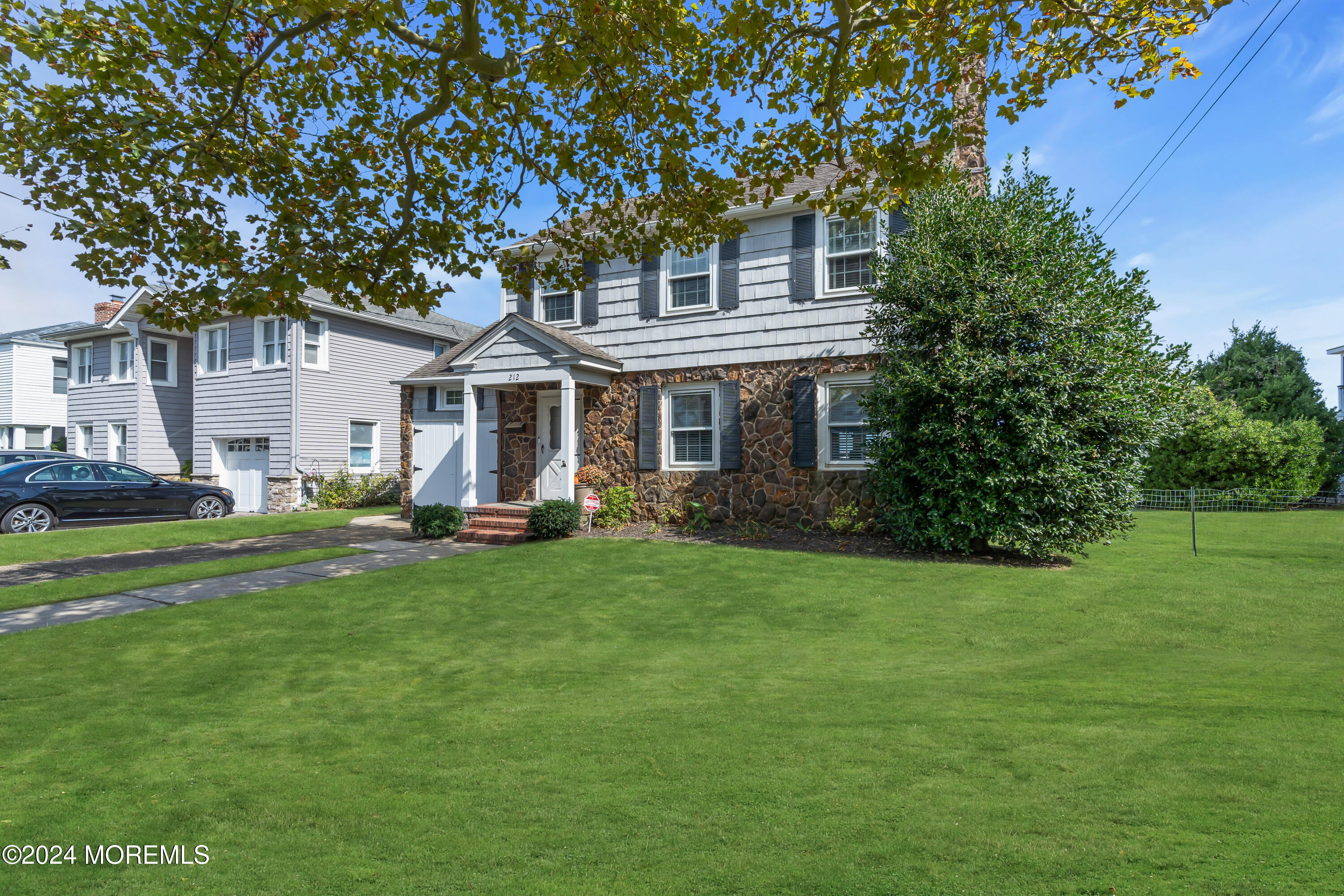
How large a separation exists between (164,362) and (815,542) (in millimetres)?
22753

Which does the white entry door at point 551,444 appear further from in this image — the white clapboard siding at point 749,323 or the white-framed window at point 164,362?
the white-framed window at point 164,362

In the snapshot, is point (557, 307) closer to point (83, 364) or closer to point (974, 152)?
point (974, 152)

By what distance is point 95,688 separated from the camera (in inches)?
178

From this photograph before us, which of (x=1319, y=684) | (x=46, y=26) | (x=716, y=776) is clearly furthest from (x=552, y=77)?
(x=1319, y=684)

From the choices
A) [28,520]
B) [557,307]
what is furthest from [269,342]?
[557,307]

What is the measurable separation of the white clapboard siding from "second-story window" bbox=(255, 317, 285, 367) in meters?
10.8

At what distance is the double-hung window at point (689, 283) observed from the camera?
12.9 m

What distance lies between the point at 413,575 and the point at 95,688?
14.2ft

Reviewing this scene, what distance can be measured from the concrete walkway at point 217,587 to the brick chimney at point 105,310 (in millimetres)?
21398

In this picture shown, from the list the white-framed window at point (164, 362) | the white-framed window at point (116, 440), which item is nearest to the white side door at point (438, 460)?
the white-framed window at point (164, 362)

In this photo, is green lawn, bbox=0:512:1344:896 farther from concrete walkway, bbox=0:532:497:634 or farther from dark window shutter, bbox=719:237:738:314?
dark window shutter, bbox=719:237:738:314

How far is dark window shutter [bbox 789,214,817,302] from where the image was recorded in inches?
469

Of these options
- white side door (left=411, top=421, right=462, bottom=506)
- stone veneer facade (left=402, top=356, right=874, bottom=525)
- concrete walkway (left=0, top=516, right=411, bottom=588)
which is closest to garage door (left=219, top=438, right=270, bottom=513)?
white side door (left=411, top=421, right=462, bottom=506)

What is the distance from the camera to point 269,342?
19.3 m
